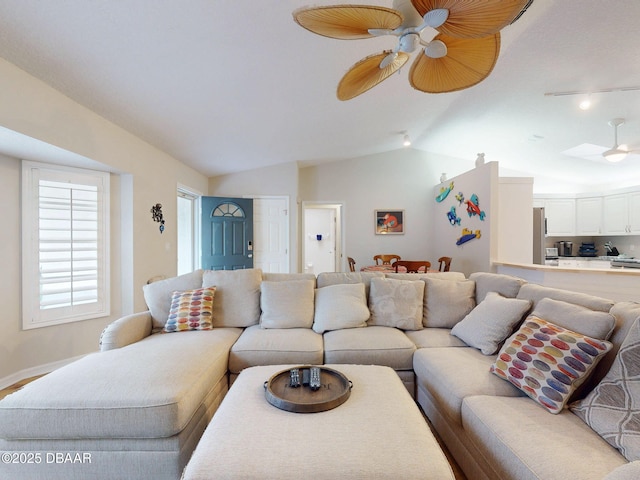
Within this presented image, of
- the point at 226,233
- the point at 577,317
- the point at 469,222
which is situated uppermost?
the point at 469,222

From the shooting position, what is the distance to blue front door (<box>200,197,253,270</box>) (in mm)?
5055

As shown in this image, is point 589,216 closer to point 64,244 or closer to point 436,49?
point 436,49

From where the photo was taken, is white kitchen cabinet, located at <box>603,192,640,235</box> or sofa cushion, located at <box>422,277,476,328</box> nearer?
sofa cushion, located at <box>422,277,476,328</box>

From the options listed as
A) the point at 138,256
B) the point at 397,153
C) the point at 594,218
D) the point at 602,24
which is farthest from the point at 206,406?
the point at 594,218

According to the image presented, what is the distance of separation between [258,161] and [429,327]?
3.82m

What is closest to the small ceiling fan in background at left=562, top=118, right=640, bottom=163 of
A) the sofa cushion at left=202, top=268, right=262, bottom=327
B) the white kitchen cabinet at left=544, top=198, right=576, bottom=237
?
the white kitchen cabinet at left=544, top=198, right=576, bottom=237

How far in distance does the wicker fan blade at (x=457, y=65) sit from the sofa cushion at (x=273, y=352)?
6.16ft

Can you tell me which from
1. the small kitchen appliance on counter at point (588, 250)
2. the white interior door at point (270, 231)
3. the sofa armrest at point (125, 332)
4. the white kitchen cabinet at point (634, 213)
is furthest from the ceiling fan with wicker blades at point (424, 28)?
the small kitchen appliance on counter at point (588, 250)

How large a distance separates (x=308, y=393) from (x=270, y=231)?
4.25m

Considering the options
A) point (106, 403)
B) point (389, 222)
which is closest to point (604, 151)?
point (389, 222)

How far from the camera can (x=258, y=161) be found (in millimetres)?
5016

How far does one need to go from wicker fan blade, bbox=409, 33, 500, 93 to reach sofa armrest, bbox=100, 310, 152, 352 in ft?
8.48

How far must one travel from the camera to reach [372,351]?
206 centimetres

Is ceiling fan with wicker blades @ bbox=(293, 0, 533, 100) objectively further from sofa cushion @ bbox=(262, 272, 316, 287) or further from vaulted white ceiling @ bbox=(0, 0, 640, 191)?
sofa cushion @ bbox=(262, 272, 316, 287)
